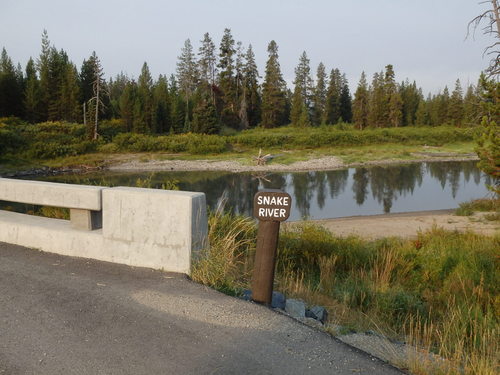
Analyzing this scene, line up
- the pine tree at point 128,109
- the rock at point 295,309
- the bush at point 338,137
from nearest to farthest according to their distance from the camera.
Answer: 1. the rock at point 295,309
2. the bush at point 338,137
3. the pine tree at point 128,109

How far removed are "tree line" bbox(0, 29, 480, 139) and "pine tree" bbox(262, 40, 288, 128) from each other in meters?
0.15

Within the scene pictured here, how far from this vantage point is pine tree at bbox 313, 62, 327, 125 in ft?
286

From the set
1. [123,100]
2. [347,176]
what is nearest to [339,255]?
[347,176]

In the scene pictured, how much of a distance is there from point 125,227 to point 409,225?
14.5 metres

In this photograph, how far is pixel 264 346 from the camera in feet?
13.1

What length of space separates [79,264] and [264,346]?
307 cm

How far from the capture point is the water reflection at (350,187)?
85.6 feet

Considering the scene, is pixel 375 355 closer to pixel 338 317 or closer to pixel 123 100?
pixel 338 317

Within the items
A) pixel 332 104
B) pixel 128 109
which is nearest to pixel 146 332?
pixel 128 109

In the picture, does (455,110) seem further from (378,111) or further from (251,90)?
(251,90)

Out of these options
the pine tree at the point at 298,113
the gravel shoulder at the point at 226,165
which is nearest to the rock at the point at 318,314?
the gravel shoulder at the point at 226,165

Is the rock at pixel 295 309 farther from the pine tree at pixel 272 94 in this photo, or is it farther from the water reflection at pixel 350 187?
the pine tree at pixel 272 94

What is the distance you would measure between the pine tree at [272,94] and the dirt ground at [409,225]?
55045 millimetres

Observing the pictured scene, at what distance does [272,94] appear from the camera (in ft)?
246
